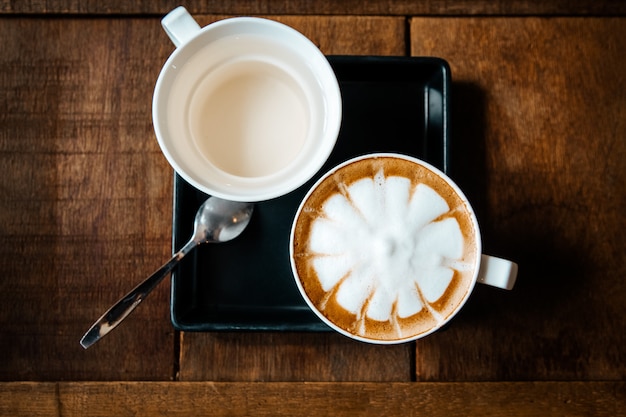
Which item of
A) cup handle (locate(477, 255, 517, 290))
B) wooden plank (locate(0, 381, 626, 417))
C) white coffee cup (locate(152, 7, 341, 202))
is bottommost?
wooden plank (locate(0, 381, 626, 417))

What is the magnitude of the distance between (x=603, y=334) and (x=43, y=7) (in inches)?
33.7

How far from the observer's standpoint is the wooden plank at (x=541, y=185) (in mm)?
720

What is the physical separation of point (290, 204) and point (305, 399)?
0.25 meters

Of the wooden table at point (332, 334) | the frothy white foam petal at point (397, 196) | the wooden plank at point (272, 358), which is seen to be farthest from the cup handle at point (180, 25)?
the wooden plank at point (272, 358)

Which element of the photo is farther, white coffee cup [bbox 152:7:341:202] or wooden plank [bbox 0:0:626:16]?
wooden plank [bbox 0:0:626:16]

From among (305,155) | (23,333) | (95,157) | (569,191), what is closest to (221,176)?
(305,155)

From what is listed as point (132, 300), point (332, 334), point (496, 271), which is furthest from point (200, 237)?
point (496, 271)

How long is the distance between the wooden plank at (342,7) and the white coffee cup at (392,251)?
0.87 feet

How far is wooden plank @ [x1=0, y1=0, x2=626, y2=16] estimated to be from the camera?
733 mm

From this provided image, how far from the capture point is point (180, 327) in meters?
0.66

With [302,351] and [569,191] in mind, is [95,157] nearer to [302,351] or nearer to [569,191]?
[302,351]

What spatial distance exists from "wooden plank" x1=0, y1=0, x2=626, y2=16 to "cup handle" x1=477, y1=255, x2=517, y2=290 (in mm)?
356

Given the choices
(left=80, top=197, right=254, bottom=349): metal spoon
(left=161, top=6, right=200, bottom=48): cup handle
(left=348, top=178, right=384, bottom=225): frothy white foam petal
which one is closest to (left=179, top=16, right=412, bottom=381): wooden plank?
(left=80, top=197, right=254, bottom=349): metal spoon

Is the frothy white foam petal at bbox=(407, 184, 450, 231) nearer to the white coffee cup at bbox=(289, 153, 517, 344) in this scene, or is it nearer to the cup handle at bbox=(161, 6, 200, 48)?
the white coffee cup at bbox=(289, 153, 517, 344)
